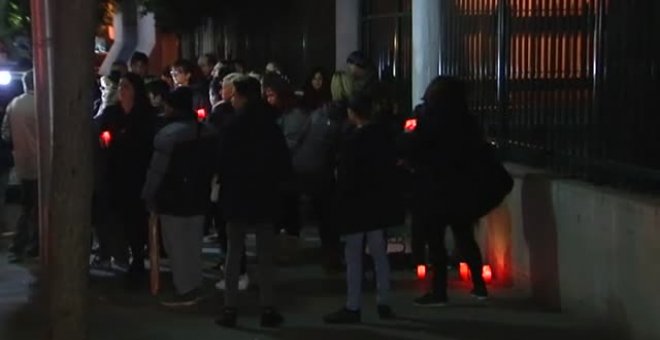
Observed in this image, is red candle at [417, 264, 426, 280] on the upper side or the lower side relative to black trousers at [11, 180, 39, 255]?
lower

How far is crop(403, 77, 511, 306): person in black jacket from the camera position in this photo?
8.93 metres

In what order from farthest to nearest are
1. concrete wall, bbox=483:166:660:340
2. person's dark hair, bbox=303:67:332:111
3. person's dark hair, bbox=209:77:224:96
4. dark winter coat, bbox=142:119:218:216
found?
person's dark hair, bbox=209:77:224:96, person's dark hair, bbox=303:67:332:111, dark winter coat, bbox=142:119:218:216, concrete wall, bbox=483:166:660:340

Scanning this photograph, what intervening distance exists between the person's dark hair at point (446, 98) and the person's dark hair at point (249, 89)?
1.33 m

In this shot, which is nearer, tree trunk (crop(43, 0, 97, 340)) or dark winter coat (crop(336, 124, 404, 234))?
tree trunk (crop(43, 0, 97, 340))

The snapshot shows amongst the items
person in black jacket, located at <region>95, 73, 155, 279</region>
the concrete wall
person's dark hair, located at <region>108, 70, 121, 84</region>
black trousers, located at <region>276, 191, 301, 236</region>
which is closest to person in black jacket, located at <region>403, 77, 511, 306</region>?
the concrete wall

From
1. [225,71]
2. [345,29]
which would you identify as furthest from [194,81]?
[345,29]

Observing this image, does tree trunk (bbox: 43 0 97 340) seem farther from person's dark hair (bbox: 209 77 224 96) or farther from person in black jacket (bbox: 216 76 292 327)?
person's dark hair (bbox: 209 77 224 96)

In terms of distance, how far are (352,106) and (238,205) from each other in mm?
1053

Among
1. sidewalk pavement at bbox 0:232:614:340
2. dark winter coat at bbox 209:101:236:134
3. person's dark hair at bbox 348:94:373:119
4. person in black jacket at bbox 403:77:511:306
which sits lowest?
sidewalk pavement at bbox 0:232:614:340

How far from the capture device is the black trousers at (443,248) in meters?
9.03

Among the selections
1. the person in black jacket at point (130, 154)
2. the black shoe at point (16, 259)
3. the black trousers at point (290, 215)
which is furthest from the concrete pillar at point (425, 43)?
the black shoe at point (16, 259)

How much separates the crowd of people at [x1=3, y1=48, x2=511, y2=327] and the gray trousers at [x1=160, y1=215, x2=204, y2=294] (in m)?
0.01

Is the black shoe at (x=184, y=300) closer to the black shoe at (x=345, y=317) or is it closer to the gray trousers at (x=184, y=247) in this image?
the gray trousers at (x=184, y=247)

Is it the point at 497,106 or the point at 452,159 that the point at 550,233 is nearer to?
the point at 452,159
